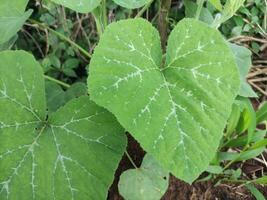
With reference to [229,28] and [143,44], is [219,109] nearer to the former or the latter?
[143,44]

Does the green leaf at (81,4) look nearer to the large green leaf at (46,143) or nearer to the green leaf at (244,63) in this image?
the large green leaf at (46,143)

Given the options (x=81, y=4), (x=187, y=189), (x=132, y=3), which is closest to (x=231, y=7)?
(x=132, y=3)

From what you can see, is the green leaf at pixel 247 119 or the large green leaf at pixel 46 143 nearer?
the large green leaf at pixel 46 143

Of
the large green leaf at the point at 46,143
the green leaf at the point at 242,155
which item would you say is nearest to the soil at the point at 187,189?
the green leaf at the point at 242,155

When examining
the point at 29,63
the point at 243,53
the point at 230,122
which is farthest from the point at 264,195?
the point at 29,63

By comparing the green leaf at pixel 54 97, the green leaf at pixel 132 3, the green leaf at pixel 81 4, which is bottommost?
the green leaf at pixel 54 97
